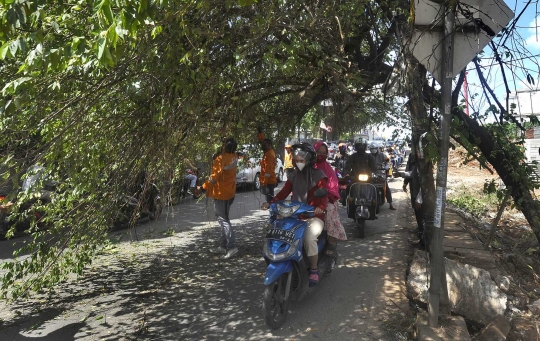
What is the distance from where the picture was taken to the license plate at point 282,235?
435 centimetres

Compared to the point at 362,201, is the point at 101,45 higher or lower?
higher

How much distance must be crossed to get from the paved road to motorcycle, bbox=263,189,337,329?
0.21 meters

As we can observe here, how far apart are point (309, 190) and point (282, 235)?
88 centimetres

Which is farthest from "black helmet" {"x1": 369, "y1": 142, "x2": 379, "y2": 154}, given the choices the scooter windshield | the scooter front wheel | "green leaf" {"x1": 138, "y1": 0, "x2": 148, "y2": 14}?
"green leaf" {"x1": 138, "y1": 0, "x2": 148, "y2": 14}

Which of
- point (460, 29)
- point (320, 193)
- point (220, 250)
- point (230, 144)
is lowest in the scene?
point (220, 250)

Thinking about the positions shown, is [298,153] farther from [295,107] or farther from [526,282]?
[526,282]

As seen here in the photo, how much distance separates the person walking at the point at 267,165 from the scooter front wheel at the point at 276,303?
11.4 feet

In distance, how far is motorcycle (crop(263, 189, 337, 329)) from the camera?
4.12 metres

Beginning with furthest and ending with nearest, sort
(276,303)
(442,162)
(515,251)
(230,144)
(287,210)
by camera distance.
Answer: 1. (515,251)
2. (230,144)
3. (287,210)
4. (276,303)
5. (442,162)

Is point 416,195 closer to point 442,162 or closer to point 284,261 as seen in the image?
point 442,162

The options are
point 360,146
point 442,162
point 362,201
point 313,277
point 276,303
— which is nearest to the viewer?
point 442,162

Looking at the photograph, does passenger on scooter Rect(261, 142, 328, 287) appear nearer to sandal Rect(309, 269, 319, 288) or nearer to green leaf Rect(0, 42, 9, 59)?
sandal Rect(309, 269, 319, 288)

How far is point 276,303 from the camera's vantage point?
4211 mm

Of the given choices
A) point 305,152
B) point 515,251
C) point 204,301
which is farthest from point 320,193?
point 515,251
